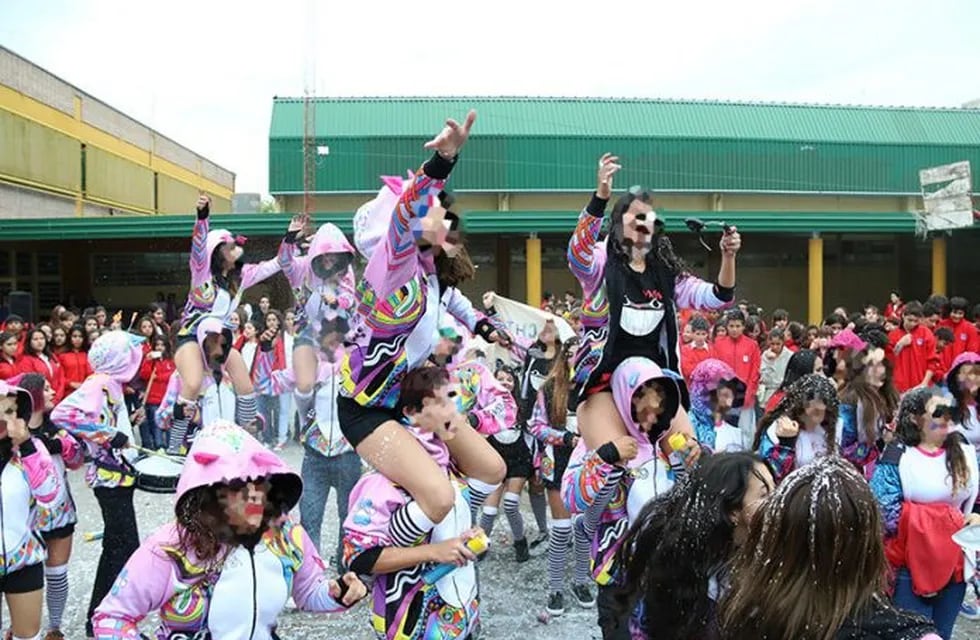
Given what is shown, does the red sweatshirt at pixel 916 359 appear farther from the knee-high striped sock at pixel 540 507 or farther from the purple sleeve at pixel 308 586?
the purple sleeve at pixel 308 586

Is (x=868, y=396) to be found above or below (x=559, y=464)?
above

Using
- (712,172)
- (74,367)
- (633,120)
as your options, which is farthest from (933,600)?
(633,120)

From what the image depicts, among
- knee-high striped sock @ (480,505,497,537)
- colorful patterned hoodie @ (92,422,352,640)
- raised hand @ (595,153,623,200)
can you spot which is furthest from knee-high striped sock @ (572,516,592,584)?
colorful patterned hoodie @ (92,422,352,640)

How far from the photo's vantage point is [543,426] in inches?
213

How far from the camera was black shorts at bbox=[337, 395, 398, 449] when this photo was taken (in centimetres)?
282

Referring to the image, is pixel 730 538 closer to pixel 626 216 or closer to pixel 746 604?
pixel 746 604

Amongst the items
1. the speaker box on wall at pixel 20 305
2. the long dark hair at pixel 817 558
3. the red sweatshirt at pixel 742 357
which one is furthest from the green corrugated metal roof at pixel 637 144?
the long dark hair at pixel 817 558

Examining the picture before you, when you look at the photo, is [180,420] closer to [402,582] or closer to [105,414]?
[105,414]

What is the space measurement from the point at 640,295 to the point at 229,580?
2.20 meters

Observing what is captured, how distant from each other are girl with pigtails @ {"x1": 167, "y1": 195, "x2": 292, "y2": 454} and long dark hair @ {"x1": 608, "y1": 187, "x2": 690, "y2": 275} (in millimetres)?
2725

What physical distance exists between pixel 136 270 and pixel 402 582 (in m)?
21.1

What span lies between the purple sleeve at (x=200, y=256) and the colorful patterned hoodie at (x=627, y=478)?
3.31m

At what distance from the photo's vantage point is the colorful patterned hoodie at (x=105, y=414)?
4.12 metres

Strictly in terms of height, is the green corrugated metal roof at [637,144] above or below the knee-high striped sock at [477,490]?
above
